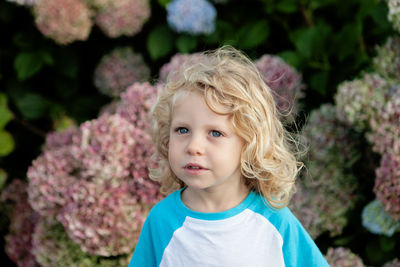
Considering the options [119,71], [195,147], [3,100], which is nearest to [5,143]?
[3,100]

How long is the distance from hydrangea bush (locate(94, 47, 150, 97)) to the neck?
4.27 feet

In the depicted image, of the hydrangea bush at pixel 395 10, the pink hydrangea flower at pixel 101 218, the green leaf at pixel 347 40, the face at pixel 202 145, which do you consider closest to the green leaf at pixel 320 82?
the green leaf at pixel 347 40

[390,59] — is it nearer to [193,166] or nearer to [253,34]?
[253,34]

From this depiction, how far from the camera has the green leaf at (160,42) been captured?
232cm

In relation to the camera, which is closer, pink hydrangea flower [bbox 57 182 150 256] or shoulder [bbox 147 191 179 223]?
shoulder [bbox 147 191 179 223]

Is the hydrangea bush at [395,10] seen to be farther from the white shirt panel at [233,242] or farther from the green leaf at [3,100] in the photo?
the green leaf at [3,100]

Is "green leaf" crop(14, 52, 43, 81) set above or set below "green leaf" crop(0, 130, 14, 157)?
above

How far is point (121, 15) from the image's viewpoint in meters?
2.22

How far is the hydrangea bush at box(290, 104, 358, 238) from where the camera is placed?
75.4 inches

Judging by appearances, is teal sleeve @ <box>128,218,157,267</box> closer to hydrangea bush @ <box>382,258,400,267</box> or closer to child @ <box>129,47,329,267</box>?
child @ <box>129,47,329,267</box>

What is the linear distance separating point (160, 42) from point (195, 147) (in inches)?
53.0

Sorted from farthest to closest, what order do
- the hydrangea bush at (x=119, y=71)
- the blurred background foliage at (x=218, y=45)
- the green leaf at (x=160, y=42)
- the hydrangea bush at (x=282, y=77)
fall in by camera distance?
the hydrangea bush at (x=119, y=71) < the green leaf at (x=160, y=42) < the blurred background foliage at (x=218, y=45) < the hydrangea bush at (x=282, y=77)

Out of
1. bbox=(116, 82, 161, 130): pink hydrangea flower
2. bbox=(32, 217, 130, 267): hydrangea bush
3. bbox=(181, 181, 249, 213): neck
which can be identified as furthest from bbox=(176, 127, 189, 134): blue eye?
bbox=(32, 217, 130, 267): hydrangea bush

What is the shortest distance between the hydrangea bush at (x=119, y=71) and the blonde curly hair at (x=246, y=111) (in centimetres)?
112
